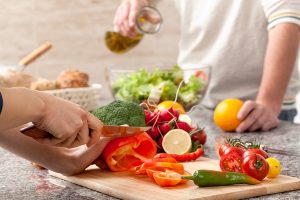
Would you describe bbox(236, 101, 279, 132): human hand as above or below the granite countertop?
above

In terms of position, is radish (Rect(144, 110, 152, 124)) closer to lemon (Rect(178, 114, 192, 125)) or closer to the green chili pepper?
lemon (Rect(178, 114, 192, 125))

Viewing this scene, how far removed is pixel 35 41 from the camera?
3.87m

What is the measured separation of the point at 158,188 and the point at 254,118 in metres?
0.93

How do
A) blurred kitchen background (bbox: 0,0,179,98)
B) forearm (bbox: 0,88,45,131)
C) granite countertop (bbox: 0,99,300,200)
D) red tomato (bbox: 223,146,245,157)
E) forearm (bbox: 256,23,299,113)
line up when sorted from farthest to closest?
1. blurred kitchen background (bbox: 0,0,179,98)
2. forearm (bbox: 256,23,299,113)
3. red tomato (bbox: 223,146,245,157)
4. granite countertop (bbox: 0,99,300,200)
5. forearm (bbox: 0,88,45,131)

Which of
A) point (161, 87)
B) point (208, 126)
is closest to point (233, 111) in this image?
point (208, 126)

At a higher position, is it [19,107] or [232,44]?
[232,44]

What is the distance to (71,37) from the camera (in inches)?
154

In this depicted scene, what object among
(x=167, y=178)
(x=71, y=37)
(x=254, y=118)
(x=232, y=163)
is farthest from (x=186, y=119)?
(x=71, y=37)

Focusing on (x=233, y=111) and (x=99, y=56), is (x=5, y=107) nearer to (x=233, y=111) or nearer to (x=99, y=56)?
(x=233, y=111)

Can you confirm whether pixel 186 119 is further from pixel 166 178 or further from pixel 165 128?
pixel 166 178

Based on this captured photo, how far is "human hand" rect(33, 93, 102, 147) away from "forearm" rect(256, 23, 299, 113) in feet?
3.83

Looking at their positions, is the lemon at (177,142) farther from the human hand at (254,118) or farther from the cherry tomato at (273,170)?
the human hand at (254,118)

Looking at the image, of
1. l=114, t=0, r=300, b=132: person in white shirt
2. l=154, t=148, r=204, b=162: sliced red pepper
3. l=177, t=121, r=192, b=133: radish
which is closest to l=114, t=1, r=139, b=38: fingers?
l=114, t=0, r=300, b=132: person in white shirt

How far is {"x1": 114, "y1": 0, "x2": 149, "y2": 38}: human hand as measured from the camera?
8.45ft
